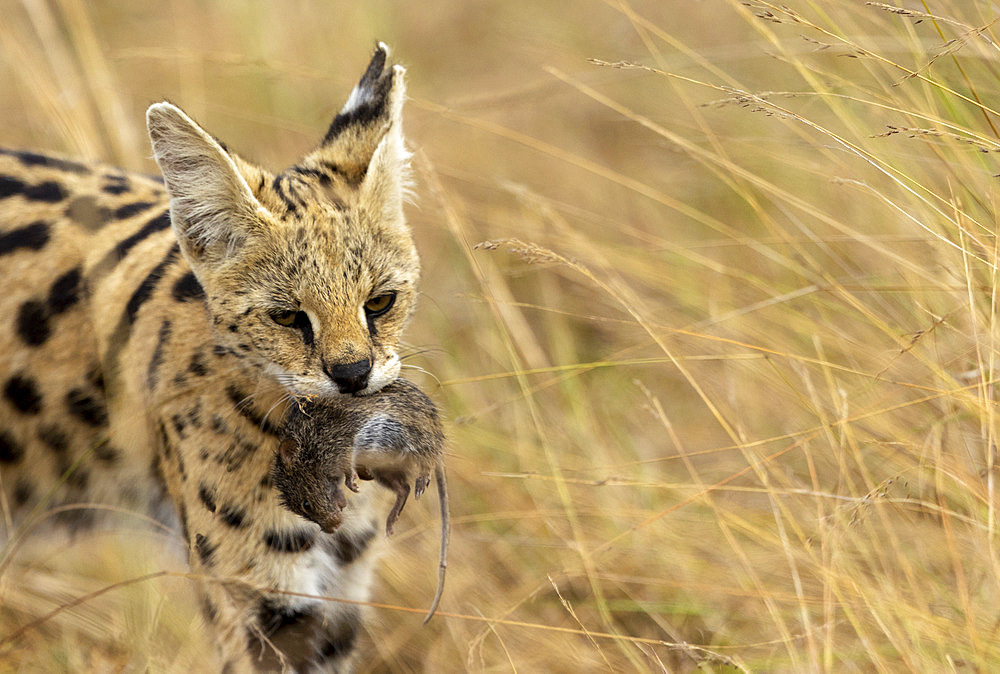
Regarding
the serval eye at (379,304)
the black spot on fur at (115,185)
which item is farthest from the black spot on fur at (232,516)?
the black spot on fur at (115,185)

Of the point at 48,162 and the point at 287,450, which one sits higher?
the point at 48,162

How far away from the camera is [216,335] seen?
10.1 feet

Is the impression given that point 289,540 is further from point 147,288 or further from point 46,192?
point 46,192

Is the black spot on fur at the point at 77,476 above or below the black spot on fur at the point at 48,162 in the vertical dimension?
below

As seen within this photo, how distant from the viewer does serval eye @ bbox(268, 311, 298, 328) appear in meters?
2.91

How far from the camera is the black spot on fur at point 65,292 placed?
3.48 meters

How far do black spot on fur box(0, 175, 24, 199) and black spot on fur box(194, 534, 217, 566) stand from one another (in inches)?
54.4

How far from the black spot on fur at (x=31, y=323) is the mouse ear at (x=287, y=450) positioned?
1.08 metres

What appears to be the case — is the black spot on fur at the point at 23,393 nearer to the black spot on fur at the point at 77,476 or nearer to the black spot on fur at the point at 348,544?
the black spot on fur at the point at 77,476

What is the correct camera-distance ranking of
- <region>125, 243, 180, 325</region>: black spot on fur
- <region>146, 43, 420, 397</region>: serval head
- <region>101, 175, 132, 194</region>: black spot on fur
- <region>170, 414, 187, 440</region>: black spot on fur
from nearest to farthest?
1. <region>146, 43, 420, 397</region>: serval head
2. <region>170, 414, 187, 440</region>: black spot on fur
3. <region>125, 243, 180, 325</region>: black spot on fur
4. <region>101, 175, 132, 194</region>: black spot on fur

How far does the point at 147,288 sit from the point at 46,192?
53 cm

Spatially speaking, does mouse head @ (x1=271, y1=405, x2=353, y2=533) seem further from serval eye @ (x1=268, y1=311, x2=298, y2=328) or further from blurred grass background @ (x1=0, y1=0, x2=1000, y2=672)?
blurred grass background @ (x1=0, y1=0, x2=1000, y2=672)

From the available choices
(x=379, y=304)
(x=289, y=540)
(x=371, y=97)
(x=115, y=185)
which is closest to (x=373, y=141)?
(x=371, y=97)

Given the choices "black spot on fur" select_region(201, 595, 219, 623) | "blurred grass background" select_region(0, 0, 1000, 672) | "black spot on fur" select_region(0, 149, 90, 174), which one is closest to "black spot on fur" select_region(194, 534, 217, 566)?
"black spot on fur" select_region(201, 595, 219, 623)
